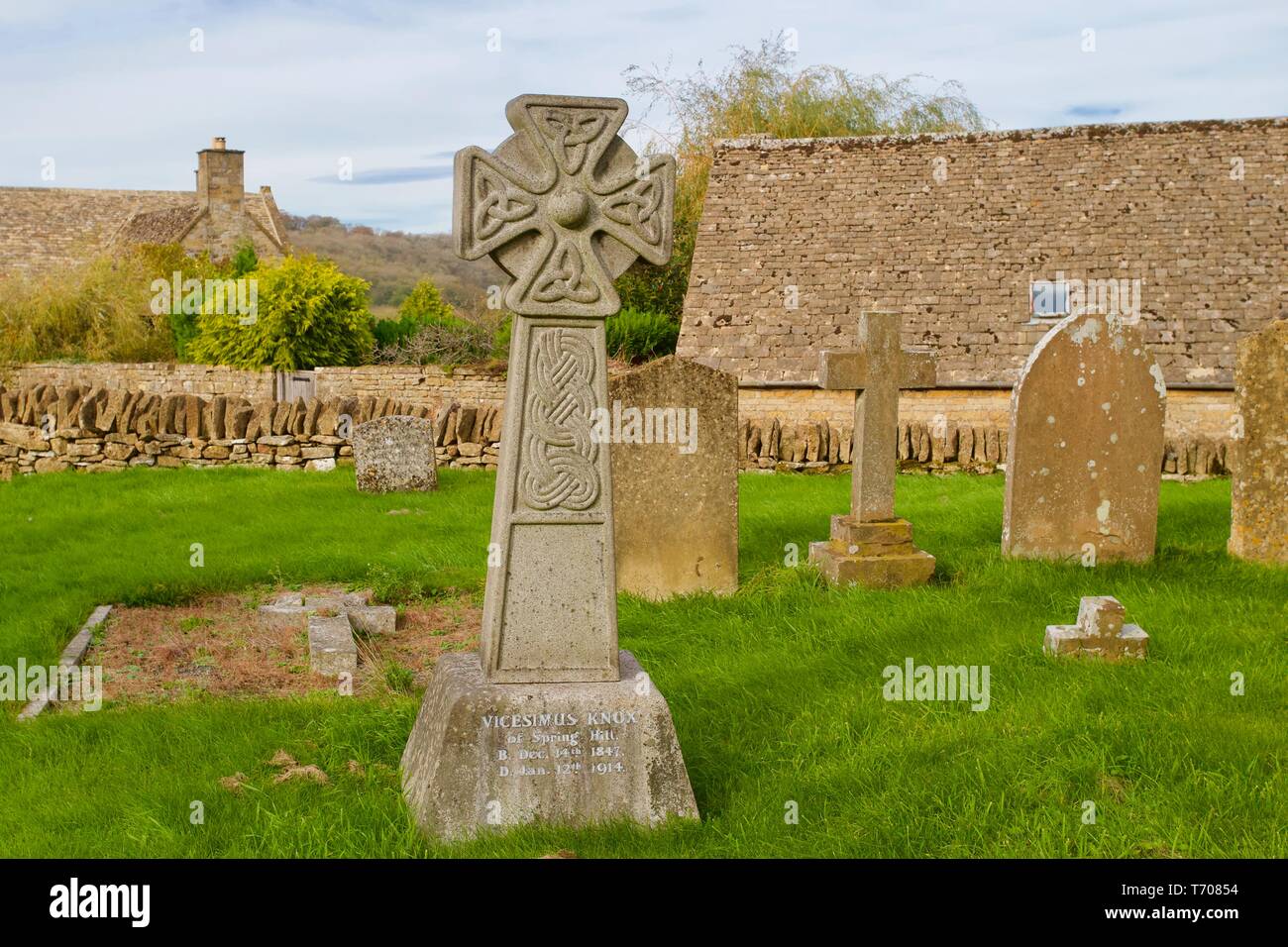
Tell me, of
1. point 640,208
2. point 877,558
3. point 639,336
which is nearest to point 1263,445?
point 877,558

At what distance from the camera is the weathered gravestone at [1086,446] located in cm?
890

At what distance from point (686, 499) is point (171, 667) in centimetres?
368

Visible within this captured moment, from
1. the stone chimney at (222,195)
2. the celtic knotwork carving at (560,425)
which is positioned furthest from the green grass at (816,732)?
the stone chimney at (222,195)

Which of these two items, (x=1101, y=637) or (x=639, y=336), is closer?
(x=1101, y=637)

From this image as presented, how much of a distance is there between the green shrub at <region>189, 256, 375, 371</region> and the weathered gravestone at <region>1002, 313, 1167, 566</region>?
1464 cm

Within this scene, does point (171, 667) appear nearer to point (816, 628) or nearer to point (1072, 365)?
point (816, 628)

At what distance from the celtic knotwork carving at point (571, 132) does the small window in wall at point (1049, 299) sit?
14.6 meters

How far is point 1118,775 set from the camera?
15.8ft

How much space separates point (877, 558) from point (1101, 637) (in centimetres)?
243

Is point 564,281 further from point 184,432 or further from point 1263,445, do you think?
point 184,432

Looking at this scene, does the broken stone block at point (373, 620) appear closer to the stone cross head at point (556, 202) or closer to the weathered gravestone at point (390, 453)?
the stone cross head at point (556, 202)

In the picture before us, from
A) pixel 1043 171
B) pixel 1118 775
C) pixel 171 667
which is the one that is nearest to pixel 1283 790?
pixel 1118 775

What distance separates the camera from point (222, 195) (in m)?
35.0

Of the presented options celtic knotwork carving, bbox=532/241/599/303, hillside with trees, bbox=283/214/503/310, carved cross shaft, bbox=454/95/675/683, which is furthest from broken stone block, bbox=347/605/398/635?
hillside with trees, bbox=283/214/503/310
